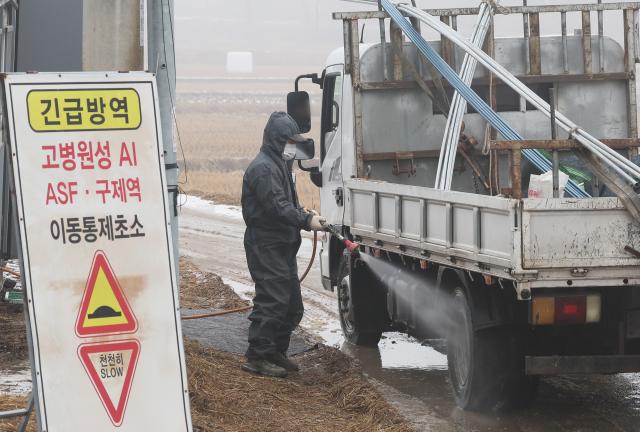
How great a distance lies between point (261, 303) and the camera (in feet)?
31.5

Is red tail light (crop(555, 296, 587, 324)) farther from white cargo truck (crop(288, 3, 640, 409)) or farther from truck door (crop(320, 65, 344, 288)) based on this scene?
truck door (crop(320, 65, 344, 288))

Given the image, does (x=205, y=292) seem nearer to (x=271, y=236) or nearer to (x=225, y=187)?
(x=271, y=236)

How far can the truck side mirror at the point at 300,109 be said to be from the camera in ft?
35.5

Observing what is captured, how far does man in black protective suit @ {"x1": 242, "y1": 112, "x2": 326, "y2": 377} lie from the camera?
948 centimetres

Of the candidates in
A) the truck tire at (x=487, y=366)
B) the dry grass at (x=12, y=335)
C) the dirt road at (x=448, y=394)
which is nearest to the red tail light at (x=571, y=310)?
the truck tire at (x=487, y=366)

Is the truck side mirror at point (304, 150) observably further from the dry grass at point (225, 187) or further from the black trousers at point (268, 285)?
the dry grass at point (225, 187)

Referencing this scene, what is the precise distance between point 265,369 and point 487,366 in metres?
2.14

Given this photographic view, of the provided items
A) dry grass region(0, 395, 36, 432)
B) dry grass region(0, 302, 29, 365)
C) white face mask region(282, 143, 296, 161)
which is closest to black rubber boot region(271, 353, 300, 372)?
white face mask region(282, 143, 296, 161)

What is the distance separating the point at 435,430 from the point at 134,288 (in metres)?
2.90

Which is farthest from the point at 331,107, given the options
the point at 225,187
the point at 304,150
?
the point at 225,187

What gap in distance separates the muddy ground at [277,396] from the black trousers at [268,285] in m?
0.31

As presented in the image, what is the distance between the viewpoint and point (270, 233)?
377 inches

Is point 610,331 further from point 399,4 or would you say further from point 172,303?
point 399,4

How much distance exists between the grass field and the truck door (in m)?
1.41
